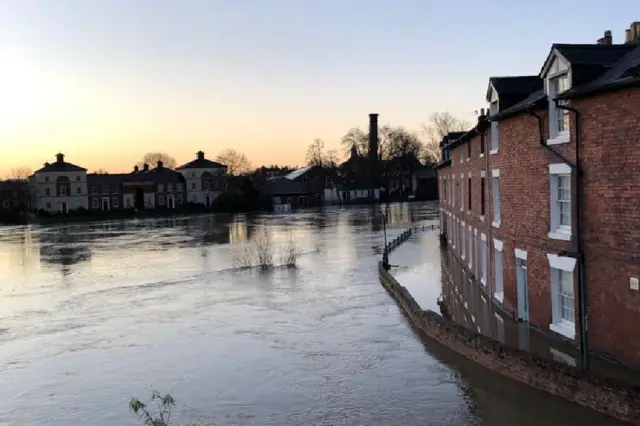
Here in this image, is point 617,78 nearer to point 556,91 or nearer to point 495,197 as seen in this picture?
point 556,91

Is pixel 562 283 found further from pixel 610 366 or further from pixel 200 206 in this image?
pixel 200 206

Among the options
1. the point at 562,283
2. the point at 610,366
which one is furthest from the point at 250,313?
the point at 610,366

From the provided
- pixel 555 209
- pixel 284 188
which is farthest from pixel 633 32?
pixel 284 188

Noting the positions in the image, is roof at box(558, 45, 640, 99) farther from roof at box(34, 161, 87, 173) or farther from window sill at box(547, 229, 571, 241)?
roof at box(34, 161, 87, 173)

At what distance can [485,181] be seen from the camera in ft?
72.2

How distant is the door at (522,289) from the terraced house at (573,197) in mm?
26

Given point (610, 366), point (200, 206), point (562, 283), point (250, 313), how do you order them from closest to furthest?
point (610, 366) → point (562, 283) → point (250, 313) → point (200, 206)

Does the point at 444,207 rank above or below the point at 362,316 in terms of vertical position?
above

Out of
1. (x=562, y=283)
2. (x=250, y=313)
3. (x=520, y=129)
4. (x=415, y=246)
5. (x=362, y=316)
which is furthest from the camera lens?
(x=415, y=246)

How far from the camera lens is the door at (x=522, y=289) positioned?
1667 centimetres

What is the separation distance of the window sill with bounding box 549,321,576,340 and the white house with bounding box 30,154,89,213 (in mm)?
100626

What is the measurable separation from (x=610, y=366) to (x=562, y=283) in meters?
2.71

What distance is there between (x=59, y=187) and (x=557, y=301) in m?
103

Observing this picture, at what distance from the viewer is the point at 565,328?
14.3m
